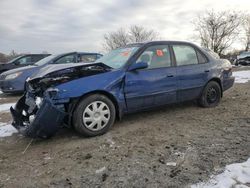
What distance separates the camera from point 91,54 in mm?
10867

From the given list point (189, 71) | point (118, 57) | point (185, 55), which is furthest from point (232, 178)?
point (185, 55)

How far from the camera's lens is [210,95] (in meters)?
6.21

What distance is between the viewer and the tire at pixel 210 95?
6.12m

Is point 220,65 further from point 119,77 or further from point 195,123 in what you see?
point 119,77

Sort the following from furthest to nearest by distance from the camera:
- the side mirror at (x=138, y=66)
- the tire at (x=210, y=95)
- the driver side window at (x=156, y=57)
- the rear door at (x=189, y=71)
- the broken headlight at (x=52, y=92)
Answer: the tire at (x=210, y=95) < the rear door at (x=189, y=71) < the driver side window at (x=156, y=57) < the side mirror at (x=138, y=66) < the broken headlight at (x=52, y=92)

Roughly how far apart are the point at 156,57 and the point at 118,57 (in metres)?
0.70

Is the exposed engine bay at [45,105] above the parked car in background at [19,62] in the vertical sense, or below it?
below

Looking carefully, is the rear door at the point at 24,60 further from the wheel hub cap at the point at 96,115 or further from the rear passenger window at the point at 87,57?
A: the wheel hub cap at the point at 96,115

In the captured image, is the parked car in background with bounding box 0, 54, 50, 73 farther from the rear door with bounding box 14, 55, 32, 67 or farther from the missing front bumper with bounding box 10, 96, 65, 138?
the missing front bumper with bounding box 10, 96, 65, 138

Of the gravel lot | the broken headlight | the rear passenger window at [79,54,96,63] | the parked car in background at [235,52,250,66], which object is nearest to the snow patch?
the gravel lot

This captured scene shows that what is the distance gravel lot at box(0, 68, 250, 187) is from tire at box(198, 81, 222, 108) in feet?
2.14

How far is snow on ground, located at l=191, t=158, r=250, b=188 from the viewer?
9.68ft

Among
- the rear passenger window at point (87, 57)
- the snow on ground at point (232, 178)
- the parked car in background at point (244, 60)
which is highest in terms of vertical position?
the rear passenger window at point (87, 57)

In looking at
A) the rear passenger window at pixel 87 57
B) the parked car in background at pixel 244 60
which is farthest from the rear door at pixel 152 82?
the parked car in background at pixel 244 60
